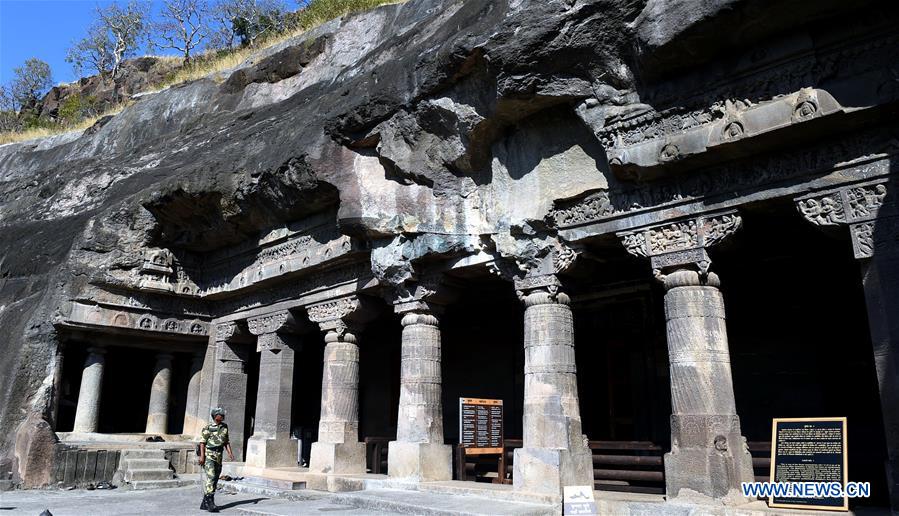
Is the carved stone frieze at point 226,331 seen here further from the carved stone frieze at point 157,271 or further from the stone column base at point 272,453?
the stone column base at point 272,453

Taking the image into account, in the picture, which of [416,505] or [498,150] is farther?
[498,150]

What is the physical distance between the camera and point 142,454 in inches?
468

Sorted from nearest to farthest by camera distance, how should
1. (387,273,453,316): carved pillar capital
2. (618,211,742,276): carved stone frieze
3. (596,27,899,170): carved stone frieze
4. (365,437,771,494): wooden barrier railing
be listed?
1. (596,27,899,170): carved stone frieze
2. (618,211,742,276): carved stone frieze
3. (365,437,771,494): wooden barrier railing
4. (387,273,453,316): carved pillar capital

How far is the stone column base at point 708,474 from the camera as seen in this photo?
6.43 m

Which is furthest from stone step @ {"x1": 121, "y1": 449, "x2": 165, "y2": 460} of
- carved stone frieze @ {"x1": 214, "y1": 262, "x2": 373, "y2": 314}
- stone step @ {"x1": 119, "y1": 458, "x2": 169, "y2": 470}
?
carved stone frieze @ {"x1": 214, "y1": 262, "x2": 373, "y2": 314}

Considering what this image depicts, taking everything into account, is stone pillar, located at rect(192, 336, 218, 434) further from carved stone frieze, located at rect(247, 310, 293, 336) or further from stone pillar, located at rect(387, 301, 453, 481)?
stone pillar, located at rect(387, 301, 453, 481)

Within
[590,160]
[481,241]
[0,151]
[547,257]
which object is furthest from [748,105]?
[0,151]

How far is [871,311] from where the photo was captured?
6043mm

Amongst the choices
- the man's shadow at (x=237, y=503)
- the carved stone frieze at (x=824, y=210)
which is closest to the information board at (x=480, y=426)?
the man's shadow at (x=237, y=503)

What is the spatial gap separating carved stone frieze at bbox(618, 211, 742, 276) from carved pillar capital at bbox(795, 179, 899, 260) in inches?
30.4

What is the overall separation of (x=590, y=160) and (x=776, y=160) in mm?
2225

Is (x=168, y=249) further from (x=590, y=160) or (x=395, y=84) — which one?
(x=590, y=160)

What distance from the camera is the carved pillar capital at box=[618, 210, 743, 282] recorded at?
23.5ft

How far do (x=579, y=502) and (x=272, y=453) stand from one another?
25.4ft
